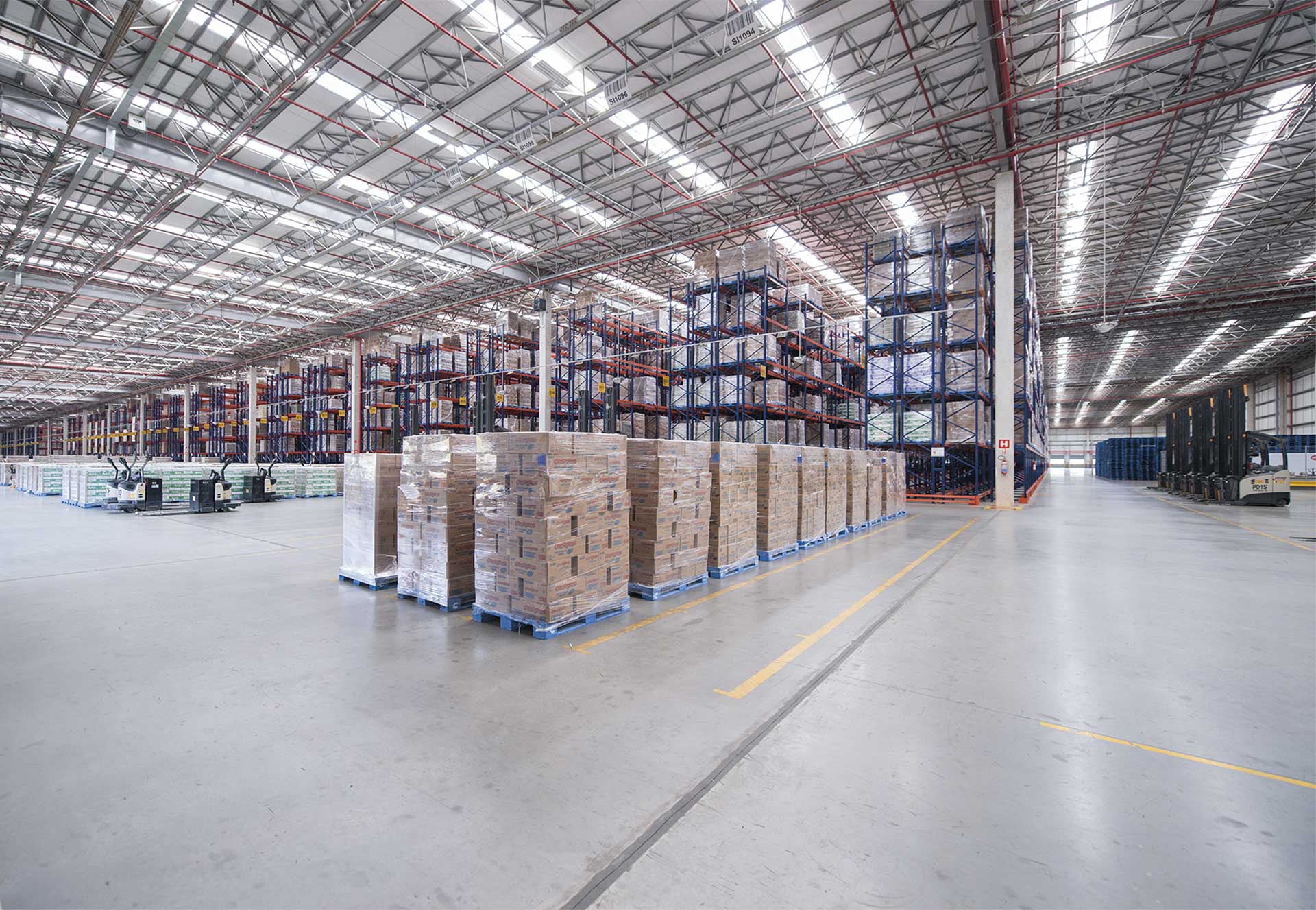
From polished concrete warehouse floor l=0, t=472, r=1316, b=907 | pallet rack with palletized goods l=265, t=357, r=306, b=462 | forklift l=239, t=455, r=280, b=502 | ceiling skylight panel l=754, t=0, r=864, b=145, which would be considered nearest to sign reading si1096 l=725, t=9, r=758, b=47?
ceiling skylight panel l=754, t=0, r=864, b=145

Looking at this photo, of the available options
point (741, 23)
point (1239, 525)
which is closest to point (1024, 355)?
point (1239, 525)

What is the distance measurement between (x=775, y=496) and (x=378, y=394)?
21.4 meters

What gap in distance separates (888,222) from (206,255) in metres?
21.3

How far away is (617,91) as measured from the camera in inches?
383

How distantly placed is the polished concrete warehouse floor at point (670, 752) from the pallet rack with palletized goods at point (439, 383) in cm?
1551

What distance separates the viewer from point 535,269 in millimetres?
19156

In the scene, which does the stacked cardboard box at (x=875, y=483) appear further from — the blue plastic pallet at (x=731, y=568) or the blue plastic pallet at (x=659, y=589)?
the blue plastic pallet at (x=659, y=589)

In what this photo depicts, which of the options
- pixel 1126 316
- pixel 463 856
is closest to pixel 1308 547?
pixel 463 856

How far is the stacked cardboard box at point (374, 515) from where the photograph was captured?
5.67m

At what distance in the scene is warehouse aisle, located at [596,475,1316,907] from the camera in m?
1.80

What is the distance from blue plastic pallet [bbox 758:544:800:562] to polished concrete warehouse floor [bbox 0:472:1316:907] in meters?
1.77

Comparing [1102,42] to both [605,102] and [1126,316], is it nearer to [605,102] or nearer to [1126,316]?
[605,102]

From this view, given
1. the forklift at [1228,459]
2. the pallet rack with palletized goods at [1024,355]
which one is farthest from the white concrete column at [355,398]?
the forklift at [1228,459]

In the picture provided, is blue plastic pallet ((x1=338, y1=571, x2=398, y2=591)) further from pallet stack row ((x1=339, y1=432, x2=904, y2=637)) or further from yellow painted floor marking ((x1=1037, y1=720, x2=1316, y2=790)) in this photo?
yellow painted floor marking ((x1=1037, y1=720, x2=1316, y2=790))
